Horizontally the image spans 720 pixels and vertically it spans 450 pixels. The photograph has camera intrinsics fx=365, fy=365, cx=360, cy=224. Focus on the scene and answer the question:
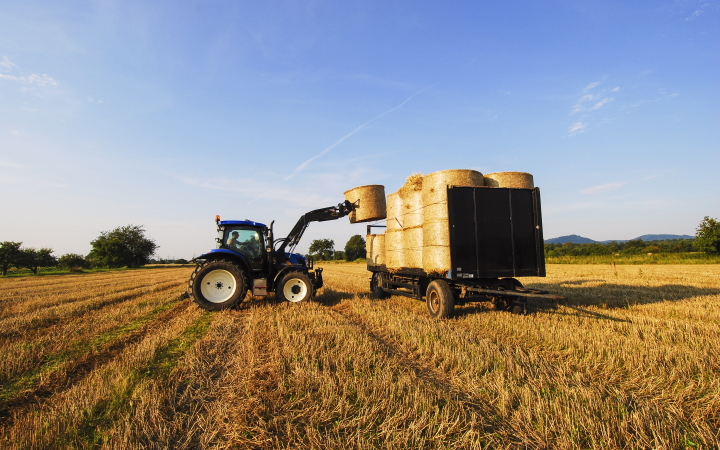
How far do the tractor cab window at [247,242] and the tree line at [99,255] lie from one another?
4689cm

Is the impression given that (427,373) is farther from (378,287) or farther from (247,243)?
(378,287)

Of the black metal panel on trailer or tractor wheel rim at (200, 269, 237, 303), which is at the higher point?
the black metal panel on trailer

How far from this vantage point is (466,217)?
23.4 ft

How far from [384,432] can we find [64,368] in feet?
13.4

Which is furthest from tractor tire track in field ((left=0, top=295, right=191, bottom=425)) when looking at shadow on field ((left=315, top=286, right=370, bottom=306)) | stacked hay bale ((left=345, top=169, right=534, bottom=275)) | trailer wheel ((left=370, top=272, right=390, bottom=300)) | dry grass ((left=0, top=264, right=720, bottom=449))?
trailer wheel ((left=370, top=272, right=390, bottom=300))

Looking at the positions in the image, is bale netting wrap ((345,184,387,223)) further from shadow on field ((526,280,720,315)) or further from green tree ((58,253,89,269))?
green tree ((58,253,89,269))

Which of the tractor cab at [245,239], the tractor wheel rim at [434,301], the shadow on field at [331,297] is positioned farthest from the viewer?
the shadow on field at [331,297]

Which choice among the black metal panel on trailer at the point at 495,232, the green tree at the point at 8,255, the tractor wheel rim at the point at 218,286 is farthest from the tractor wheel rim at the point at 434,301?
the green tree at the point at 8,255

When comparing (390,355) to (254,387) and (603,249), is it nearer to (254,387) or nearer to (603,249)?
(254,387)

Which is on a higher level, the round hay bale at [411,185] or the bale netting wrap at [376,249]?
the round hay bale at [411,185]

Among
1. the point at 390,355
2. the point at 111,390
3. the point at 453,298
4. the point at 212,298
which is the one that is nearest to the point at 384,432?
the point at 390,355

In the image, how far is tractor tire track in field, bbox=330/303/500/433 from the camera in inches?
120

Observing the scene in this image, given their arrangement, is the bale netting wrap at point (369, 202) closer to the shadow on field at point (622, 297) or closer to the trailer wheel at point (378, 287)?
the trailer wheel at point (378, 287)

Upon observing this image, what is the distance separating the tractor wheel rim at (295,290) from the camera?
929cm
